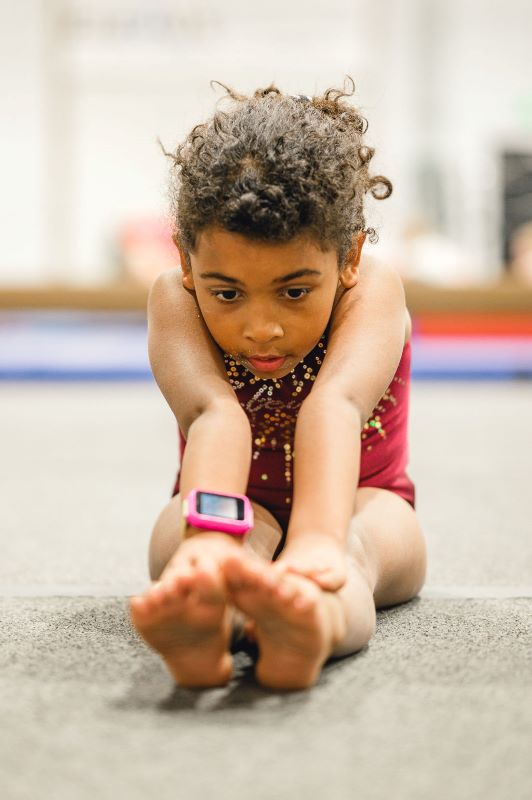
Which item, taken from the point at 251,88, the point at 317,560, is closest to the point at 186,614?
the point at 317,560

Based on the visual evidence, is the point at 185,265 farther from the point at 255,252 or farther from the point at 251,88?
the point at 251,88

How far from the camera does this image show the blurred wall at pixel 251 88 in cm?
541

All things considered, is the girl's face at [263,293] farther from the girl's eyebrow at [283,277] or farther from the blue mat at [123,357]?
the blue mat at [123,357]

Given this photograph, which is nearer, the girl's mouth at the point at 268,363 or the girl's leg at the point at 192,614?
the girl's leg at the point at 192,614

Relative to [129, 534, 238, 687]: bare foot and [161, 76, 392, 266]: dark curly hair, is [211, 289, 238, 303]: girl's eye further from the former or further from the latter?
[129, 534, 238, 687]: bare foot

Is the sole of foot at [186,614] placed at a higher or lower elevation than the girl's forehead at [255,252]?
lower

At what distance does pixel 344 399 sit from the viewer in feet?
2.83

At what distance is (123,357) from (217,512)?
8.83 ft

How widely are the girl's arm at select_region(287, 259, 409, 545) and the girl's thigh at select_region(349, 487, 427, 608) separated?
0.10 meters

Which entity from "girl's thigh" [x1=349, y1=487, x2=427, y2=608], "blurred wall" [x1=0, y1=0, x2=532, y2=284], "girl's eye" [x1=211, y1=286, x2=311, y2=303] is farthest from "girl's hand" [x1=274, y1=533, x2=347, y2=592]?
"blurred wall" [x1=0, y1=0, x2=532, y2=284]

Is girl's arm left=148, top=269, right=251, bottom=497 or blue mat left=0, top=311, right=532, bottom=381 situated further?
blue mat left=0, top=311, right=532, bottom=381

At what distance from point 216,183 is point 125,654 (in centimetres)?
42

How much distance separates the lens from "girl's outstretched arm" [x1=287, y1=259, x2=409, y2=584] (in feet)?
2.59

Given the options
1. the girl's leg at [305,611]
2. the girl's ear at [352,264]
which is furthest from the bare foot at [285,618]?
the girl's ear at [352,264]
